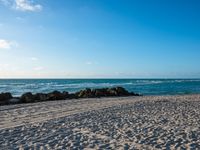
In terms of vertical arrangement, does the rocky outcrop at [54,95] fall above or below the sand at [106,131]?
above

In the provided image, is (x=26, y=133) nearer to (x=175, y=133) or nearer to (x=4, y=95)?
(x=175, y=133)

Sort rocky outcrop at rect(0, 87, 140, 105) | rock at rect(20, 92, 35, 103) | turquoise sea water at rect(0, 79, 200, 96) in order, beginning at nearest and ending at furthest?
rock at rect(20, 92, 35, 103), rocky outcrop at rect(0, 87, 140, 105), turquoise sea water at rect(0, 79, 200, 96)

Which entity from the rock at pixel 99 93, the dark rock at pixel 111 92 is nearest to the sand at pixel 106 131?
the rock at pixel 99 93

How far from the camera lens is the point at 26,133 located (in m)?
9.30

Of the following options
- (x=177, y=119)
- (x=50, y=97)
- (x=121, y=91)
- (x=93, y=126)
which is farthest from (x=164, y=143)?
(x=121, y=91)

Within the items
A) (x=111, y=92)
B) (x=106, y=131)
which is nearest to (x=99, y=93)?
(x=111, y=92)

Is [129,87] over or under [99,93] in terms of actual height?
under

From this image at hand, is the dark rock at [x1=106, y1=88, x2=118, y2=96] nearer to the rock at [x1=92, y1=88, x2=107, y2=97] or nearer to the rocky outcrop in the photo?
the rocky outcrop

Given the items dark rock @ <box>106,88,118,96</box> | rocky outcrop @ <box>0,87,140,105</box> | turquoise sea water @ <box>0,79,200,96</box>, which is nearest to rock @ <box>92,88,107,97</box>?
rocky outcrop @ <box>0,87,140,105</box>

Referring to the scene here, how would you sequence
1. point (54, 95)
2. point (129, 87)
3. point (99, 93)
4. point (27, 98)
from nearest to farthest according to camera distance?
point (27, 98) < point (54, 95) < point (99, 93) < point (129, 87)

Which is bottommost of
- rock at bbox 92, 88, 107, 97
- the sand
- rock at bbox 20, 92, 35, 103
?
the sand

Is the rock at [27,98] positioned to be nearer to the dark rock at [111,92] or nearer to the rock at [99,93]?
the rock at [99,93]

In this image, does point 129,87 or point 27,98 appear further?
point 129,87

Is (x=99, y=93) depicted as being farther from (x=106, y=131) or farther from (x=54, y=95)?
(x=106, y=131)
